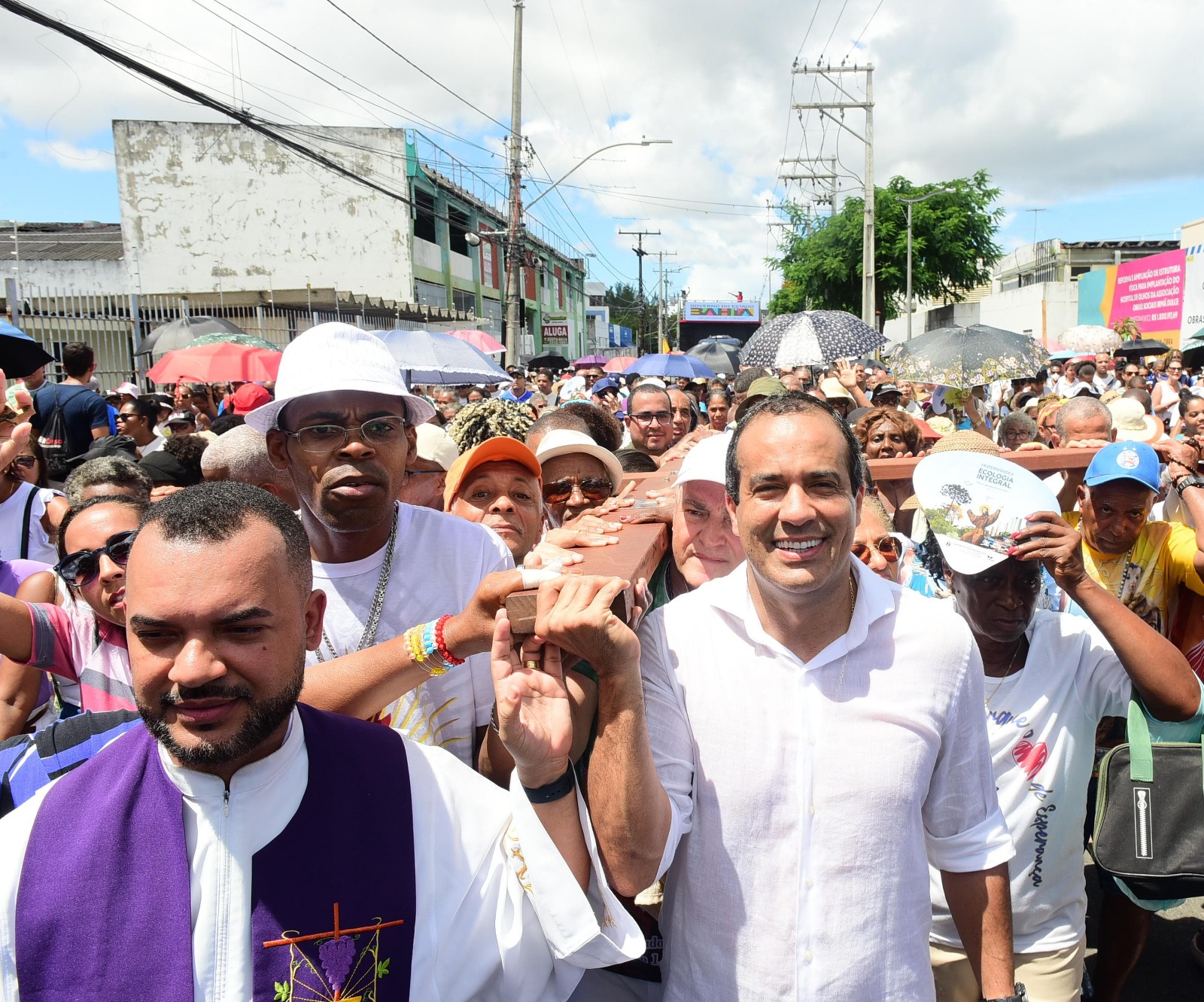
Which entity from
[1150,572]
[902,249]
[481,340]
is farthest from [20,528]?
[902,249]

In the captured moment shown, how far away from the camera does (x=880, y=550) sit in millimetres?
2982

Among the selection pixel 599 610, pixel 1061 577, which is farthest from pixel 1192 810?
pixel 599 610

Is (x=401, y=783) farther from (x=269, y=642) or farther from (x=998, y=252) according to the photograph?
(x=998, y=252)

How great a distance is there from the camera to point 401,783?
1574mm

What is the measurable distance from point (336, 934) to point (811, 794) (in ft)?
2.93

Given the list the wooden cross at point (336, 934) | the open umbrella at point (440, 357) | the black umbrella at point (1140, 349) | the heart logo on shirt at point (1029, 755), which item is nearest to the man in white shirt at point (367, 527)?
the wooden cross at point (336, 934)

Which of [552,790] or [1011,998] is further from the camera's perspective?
[1011,998]

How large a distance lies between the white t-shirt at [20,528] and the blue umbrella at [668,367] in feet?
30.5

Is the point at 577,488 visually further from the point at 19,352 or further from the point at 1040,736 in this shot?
A: the point at 19,352

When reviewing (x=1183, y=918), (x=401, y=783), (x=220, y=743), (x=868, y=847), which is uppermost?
Answer: (x=220, y=743)

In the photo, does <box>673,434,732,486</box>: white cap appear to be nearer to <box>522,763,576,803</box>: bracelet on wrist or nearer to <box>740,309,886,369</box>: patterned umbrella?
<box>522,763,576,803</box>: bracelet on wrist

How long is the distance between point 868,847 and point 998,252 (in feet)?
126

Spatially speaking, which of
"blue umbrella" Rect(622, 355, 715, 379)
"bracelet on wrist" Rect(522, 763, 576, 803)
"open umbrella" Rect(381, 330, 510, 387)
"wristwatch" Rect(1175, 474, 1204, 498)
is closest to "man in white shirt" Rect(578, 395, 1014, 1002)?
"bracelet on wrist" Rect(522, 763, 576, 803)

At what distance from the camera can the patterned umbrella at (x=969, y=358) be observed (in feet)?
23.4
